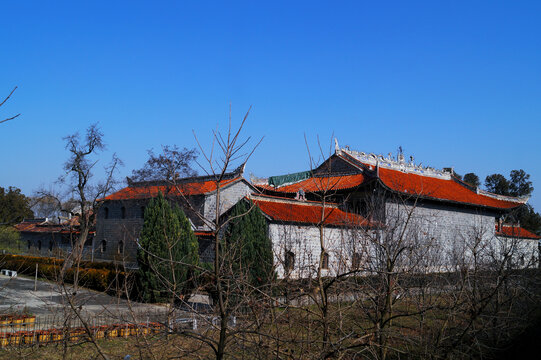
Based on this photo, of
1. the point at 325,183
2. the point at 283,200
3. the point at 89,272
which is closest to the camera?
the point at 89,272

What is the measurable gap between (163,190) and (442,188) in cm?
1381

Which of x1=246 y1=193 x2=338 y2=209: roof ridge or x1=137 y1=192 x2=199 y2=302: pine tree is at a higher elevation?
x1=246 y1=193 x2=338 y2=209: roof ridge

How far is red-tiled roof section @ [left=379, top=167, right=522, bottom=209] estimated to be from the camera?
20.9m

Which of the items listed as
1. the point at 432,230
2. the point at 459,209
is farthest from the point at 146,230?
the point at 459,209

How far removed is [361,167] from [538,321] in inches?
459

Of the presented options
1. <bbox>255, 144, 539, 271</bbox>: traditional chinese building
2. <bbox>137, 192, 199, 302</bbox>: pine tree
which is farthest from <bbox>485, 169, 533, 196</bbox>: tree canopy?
<bbox>137, 192, 199, 302</bbox>: pine tree

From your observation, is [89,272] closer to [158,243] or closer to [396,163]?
[158,243]

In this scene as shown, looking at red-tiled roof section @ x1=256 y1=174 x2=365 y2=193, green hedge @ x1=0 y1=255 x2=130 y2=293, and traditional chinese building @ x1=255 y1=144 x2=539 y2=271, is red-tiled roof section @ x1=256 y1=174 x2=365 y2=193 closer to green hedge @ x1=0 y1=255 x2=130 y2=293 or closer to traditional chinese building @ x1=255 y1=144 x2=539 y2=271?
traditional chinese building @ x1=255 y1=144 x2=539 y2=271

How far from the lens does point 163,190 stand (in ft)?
75.7

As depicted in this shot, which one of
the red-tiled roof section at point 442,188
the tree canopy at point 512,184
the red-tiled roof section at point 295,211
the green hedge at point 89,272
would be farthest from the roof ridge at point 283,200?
the tree canopy at point 512,184

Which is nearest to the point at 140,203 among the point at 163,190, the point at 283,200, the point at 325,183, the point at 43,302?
the point at 163,190

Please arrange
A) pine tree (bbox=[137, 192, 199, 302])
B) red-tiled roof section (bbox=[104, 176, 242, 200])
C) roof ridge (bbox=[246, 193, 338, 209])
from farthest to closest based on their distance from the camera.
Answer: red-tiled roof section (bbox=[104, 176, 242, 200])
roof ridge (bbox=[246, 193, 338, 209])
pine tree (bbox=[137, 192, 199, 302])

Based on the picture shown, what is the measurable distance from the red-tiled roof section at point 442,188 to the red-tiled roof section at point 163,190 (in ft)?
25.3

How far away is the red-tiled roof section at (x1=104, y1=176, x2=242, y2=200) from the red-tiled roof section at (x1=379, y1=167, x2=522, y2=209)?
771 cm
